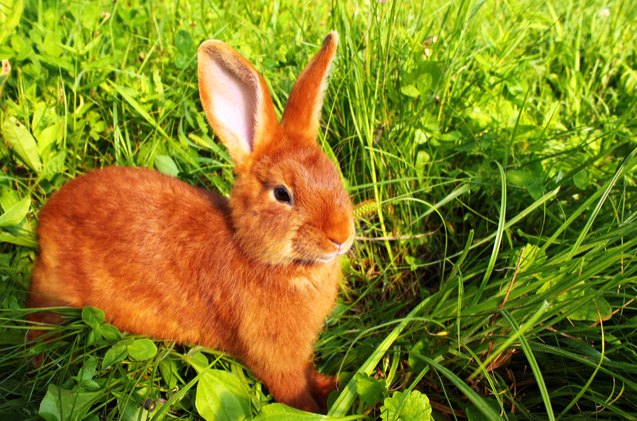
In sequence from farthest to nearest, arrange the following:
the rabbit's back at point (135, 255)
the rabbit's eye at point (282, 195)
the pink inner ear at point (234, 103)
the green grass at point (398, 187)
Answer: the rabbit's back at point (135, 255)
the pink inner ear at point (234, 103)
the rabbit's eye at point (282, 195)
the green grass at point (398, 187)

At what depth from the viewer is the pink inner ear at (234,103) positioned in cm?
215

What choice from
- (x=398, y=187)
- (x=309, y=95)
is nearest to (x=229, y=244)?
(x=309, y=95)

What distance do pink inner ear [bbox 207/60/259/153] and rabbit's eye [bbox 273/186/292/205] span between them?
0.27 metres

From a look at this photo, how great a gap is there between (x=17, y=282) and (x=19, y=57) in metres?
1.12

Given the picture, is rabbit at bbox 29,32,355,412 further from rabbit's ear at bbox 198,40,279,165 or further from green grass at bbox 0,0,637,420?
green grass at bbox 0,0,637,420

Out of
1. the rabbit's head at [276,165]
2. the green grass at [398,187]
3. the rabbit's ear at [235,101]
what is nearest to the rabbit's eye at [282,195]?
the rabbit's head at [276,165]

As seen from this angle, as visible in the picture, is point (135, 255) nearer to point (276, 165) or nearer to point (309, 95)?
point (276, 165)

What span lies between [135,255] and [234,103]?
77 cm

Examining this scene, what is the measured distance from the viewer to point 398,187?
273 centimetres

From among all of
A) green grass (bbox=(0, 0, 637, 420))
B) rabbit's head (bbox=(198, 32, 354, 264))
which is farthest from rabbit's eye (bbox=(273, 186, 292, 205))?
green grass (bbox=(0, 0, 637, 420))

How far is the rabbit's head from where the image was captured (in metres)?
1.99

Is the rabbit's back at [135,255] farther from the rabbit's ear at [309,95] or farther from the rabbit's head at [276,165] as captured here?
the rabbit's ear at [309,95]

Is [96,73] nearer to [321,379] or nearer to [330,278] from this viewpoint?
[330,278]

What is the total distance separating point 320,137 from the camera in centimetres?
278
